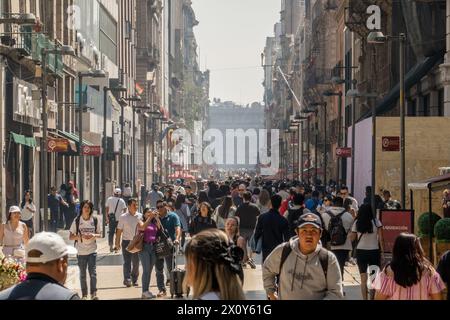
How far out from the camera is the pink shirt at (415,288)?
34.2ft

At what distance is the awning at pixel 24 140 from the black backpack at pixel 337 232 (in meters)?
23.6

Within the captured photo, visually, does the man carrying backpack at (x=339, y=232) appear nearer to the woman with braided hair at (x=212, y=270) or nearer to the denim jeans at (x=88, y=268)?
the denim jeans at (x=88, y=268)

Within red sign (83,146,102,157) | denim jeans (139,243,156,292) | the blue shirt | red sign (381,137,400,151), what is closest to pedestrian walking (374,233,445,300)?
denim jeans (139,243,156,292)

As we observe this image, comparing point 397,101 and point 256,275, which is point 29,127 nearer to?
point 397,101

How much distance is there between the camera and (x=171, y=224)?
860 inches

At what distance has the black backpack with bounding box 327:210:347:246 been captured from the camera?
2020 centimetres

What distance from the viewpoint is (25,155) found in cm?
4747

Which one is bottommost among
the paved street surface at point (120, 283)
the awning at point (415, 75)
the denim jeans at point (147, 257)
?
the paved street surface at point (120, 283)

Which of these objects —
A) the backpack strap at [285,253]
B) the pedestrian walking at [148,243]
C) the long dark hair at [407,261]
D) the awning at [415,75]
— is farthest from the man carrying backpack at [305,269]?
the awning at [415,75]

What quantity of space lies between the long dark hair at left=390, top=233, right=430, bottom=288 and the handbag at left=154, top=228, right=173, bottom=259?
Result: 10.6 m

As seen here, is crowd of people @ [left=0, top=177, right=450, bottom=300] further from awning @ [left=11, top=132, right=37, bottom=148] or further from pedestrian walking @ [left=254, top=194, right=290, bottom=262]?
awning @ [left=11, top=132, right=37, bottom=148]

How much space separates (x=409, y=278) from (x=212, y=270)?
3889 millimetres

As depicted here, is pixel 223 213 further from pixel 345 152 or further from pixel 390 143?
pixel 345 152

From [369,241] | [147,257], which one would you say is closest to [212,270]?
[369,241]
